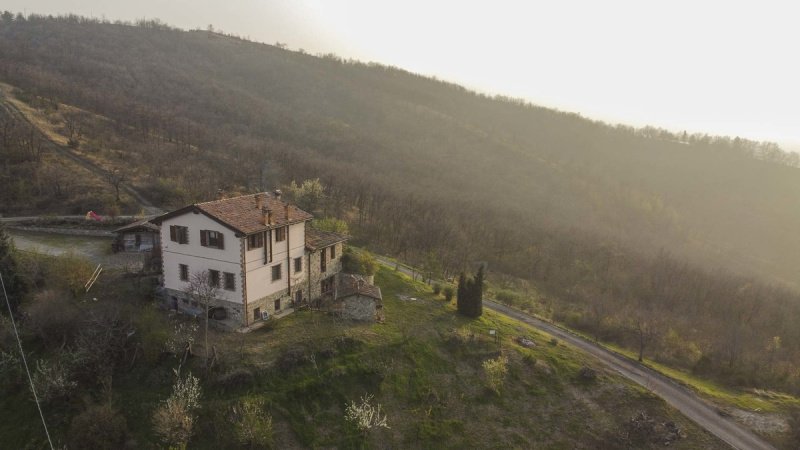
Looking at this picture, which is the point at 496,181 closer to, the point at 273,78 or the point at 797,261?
the point at 797,261

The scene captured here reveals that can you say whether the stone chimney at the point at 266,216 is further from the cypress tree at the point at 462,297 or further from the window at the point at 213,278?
the cypress tree at the point at 462,297

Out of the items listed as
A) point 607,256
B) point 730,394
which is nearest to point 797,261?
point 607,256

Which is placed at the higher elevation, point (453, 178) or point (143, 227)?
point (143, 227)

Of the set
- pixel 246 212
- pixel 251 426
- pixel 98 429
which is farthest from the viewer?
pixel 246 212

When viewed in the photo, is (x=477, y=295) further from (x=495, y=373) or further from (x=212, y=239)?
(x=212, y=239)

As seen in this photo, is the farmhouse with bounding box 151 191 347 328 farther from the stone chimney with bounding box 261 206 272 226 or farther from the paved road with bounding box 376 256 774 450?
the paved road with bounding box 376 256 774 450

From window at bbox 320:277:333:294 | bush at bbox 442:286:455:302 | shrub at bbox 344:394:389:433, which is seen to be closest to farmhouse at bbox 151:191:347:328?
window at bbox 320:277:333:294

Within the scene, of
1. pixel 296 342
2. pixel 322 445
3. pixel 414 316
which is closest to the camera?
pixel 322 445

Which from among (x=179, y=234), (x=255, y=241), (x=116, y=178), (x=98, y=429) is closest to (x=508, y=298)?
(x=255, y=241)

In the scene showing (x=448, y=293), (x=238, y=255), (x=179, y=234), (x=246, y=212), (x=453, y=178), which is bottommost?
(x=453, y=178)
